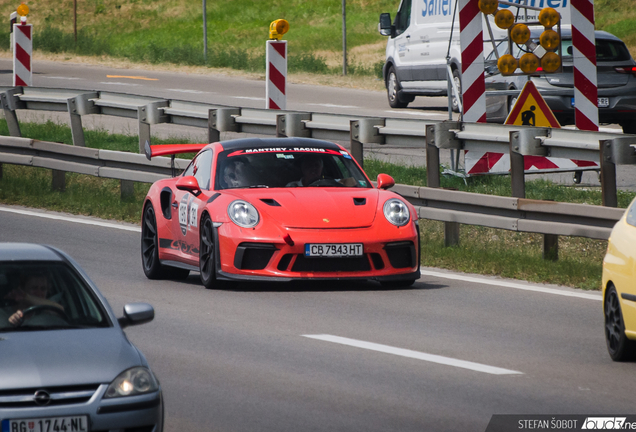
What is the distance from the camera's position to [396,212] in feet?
36.3

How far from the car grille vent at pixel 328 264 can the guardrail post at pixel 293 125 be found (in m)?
4.89

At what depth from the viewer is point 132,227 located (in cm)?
1558

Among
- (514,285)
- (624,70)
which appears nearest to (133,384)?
(514,285)

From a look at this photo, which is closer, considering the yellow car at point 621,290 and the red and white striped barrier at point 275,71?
the yellow car at point 621,290

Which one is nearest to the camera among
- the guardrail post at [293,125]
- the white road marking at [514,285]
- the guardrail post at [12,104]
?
the white road marking at [514,285]

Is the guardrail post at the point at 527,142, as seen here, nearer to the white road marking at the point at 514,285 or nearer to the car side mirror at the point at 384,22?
the white road marking at the point at 514,285

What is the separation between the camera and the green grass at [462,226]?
39.6ft

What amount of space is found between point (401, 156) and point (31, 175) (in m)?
6.14

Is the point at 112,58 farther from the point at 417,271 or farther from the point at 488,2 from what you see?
the point at 417,271

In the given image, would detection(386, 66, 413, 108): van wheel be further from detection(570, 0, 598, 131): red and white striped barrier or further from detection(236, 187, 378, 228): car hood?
detection(236, 187, 378, 228): car hood

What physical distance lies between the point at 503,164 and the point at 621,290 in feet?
22.5

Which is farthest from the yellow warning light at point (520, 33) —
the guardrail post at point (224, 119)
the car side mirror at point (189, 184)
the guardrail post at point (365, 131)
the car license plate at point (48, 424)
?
the car license plate at point (48, 424)

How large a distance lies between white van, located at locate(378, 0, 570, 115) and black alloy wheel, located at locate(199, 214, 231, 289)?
14.6 meters

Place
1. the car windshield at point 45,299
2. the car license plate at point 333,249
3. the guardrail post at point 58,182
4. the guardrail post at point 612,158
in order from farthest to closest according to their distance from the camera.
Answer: the guardrail post at point 58,182
the guardrail post at point 612,158
the car license plate at point 333,249
the car windshield at point 45,299
